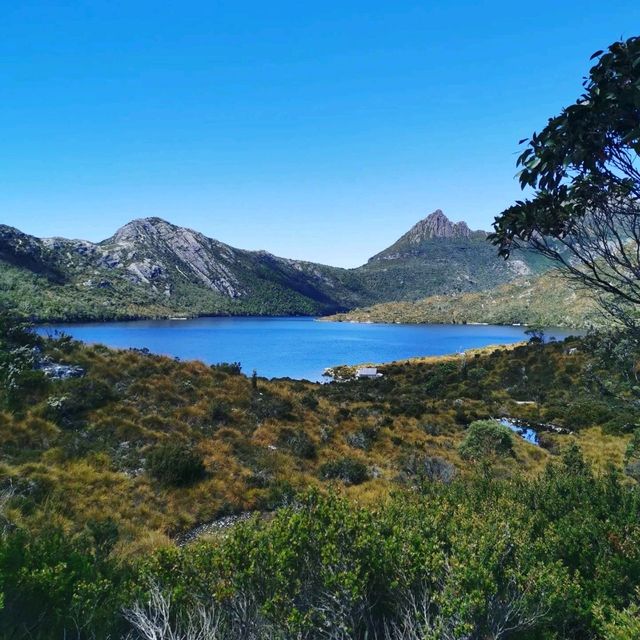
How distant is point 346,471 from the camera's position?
45.6 ft

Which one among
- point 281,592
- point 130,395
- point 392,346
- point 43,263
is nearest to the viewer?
point 281,592

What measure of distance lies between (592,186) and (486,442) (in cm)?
1560

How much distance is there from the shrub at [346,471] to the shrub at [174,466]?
421cm

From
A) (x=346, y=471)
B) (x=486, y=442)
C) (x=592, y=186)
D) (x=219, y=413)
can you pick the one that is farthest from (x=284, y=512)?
(x=486, y=442)

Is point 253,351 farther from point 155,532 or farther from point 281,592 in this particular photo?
point 281,592

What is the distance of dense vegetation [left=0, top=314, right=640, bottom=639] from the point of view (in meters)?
3.69

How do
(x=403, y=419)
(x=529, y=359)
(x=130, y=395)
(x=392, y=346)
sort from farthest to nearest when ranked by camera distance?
(x=392, y=346)
(x=529, y=359)
(x=403, y=419)
(x=130, y=395)

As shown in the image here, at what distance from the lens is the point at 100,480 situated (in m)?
10.6

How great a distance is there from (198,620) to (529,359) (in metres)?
51.1

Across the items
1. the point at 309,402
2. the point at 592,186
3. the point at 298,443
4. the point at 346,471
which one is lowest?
the point at 346,471

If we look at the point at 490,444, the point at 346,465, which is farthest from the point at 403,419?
the point at 346,465

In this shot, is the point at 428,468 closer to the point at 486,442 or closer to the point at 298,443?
the point at 298,443

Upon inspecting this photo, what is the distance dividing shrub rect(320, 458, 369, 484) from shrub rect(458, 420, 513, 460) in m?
6.35

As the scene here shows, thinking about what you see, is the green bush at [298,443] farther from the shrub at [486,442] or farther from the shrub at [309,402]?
the shrub at [486,442]
